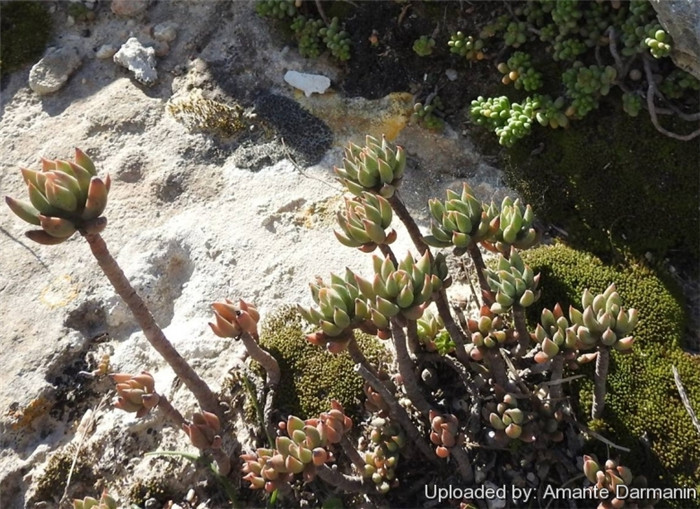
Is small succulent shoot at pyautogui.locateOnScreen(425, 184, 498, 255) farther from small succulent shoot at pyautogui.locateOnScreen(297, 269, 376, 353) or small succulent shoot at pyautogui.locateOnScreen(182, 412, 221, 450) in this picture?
small succulent shoot at pyautogui.locateOnScreen(182, 412, 221, 450)

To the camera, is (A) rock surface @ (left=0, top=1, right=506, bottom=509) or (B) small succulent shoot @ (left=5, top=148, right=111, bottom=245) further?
(A) rock surface @ (left=0, top=1, right=506, bottom=509)

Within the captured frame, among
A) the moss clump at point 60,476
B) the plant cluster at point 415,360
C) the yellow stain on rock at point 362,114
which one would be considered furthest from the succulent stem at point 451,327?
the moss clump at point 60,476

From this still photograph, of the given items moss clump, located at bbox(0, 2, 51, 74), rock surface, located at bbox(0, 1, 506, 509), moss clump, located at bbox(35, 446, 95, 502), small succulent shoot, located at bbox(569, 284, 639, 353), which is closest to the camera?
small succulent shoot, located at bbox(569, 284, 639, 353)

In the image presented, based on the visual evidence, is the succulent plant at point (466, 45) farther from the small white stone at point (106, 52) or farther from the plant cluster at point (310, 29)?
the small white stone at point (106, 52)

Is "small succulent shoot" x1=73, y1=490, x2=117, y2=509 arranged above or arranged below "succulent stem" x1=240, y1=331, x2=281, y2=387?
below

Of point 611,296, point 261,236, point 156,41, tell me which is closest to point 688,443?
point 611,296

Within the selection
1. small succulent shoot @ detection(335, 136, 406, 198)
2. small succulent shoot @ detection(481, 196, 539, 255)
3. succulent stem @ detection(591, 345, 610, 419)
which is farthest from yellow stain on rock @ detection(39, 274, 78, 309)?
succulent stem @ detection(591, 345, 610, 419)

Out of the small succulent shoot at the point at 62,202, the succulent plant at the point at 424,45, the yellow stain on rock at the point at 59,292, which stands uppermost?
the succulent plant at the point at 424,45
